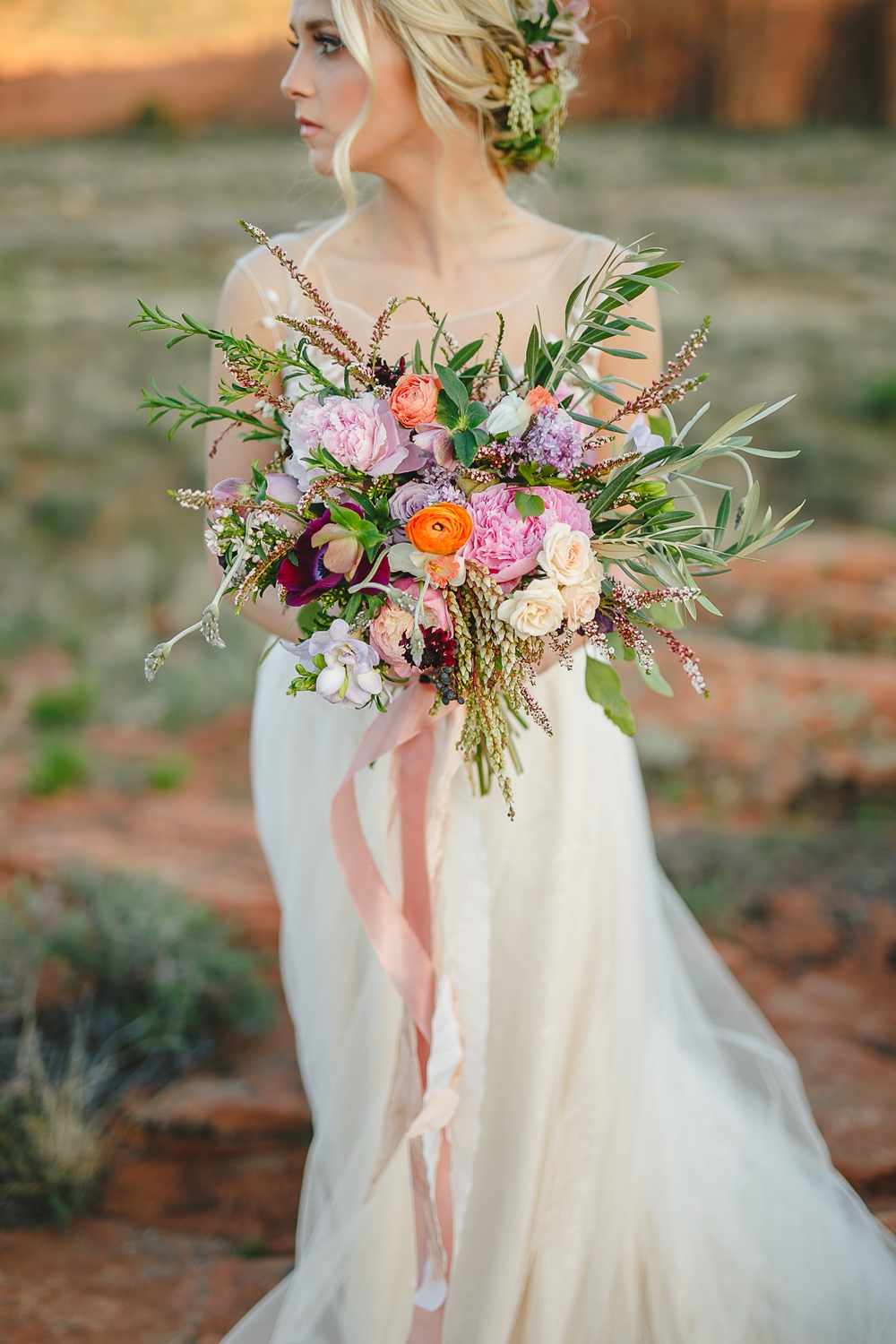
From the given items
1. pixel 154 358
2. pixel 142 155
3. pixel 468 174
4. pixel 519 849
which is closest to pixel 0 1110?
pixel 519 849

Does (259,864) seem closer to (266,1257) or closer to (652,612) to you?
(266,1257)

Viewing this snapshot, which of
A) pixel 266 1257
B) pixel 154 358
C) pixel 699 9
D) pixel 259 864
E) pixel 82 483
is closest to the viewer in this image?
pixel 266 1257

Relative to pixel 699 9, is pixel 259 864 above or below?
below

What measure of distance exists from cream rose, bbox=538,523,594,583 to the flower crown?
3.60 feet

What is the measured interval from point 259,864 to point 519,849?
2301mm

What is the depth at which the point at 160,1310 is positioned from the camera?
236 cm

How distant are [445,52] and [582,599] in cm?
112

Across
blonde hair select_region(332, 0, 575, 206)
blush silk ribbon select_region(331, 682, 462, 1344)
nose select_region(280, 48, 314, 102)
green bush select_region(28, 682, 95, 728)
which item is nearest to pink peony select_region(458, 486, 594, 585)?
blush silk ribbon select_region(331, 682, 462, 1344)

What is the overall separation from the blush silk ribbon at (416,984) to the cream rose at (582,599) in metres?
0.46

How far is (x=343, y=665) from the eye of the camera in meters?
1.38

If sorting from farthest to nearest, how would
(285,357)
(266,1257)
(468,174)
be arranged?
(266,1257)
(468,174)
(285,357)

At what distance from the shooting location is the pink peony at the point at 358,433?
136 centimetres

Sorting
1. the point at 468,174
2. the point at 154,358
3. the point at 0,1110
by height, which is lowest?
the point at 0,1110

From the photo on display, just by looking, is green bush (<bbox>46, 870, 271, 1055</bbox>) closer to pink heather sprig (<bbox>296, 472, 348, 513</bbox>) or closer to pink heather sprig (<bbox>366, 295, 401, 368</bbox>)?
pink heather sprig (<bbox>296, 472, 348, 513</bbox>)
